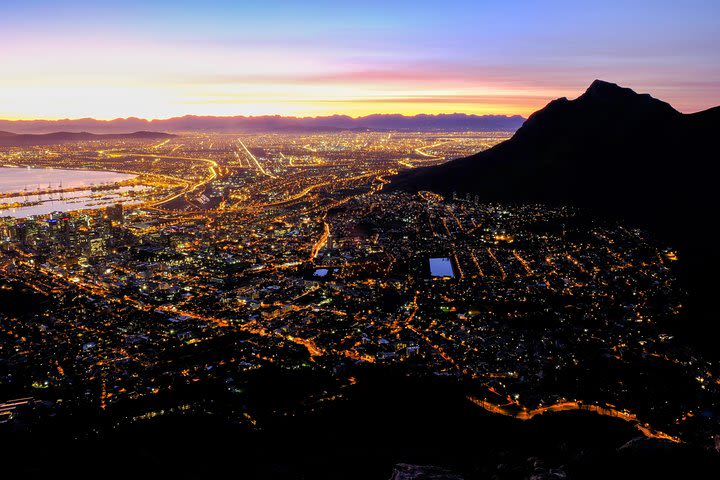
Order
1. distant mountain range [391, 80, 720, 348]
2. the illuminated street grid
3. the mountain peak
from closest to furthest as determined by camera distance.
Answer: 1. the illuminated street grid
2. distant mountain range [391, 80, 720, 348]
3. the mountain peak

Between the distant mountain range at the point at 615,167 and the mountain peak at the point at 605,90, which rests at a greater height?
the mountain peak at the point at 605,90

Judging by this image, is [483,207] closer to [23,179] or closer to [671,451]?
[671,451]

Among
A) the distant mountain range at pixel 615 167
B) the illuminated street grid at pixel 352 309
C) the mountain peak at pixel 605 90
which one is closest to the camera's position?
the illuminated street grid at pixel 352 309

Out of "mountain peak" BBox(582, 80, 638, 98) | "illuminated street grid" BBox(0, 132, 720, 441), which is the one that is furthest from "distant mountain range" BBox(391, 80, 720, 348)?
"illuminated street grid" BBox(0, 132, 720, 441)

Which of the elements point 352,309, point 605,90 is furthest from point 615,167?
point 352,309

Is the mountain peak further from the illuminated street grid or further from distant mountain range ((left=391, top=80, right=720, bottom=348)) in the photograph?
the illuminated street grid

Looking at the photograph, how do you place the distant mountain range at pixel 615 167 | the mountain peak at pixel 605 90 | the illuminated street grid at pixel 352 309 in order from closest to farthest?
the illuminated street grid at pixel 352 309 < the distant mountain range at pixel 615 167 < the mountain peak at pixel 605 90

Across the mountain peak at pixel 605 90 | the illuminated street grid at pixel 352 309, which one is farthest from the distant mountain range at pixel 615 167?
the illuminated street grid at pixel 352 309

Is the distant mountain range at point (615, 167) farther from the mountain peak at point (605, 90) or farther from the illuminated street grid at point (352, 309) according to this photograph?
the illuminated street grid at point (352, 309)

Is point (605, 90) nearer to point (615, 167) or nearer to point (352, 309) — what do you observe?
point (615, 167)
